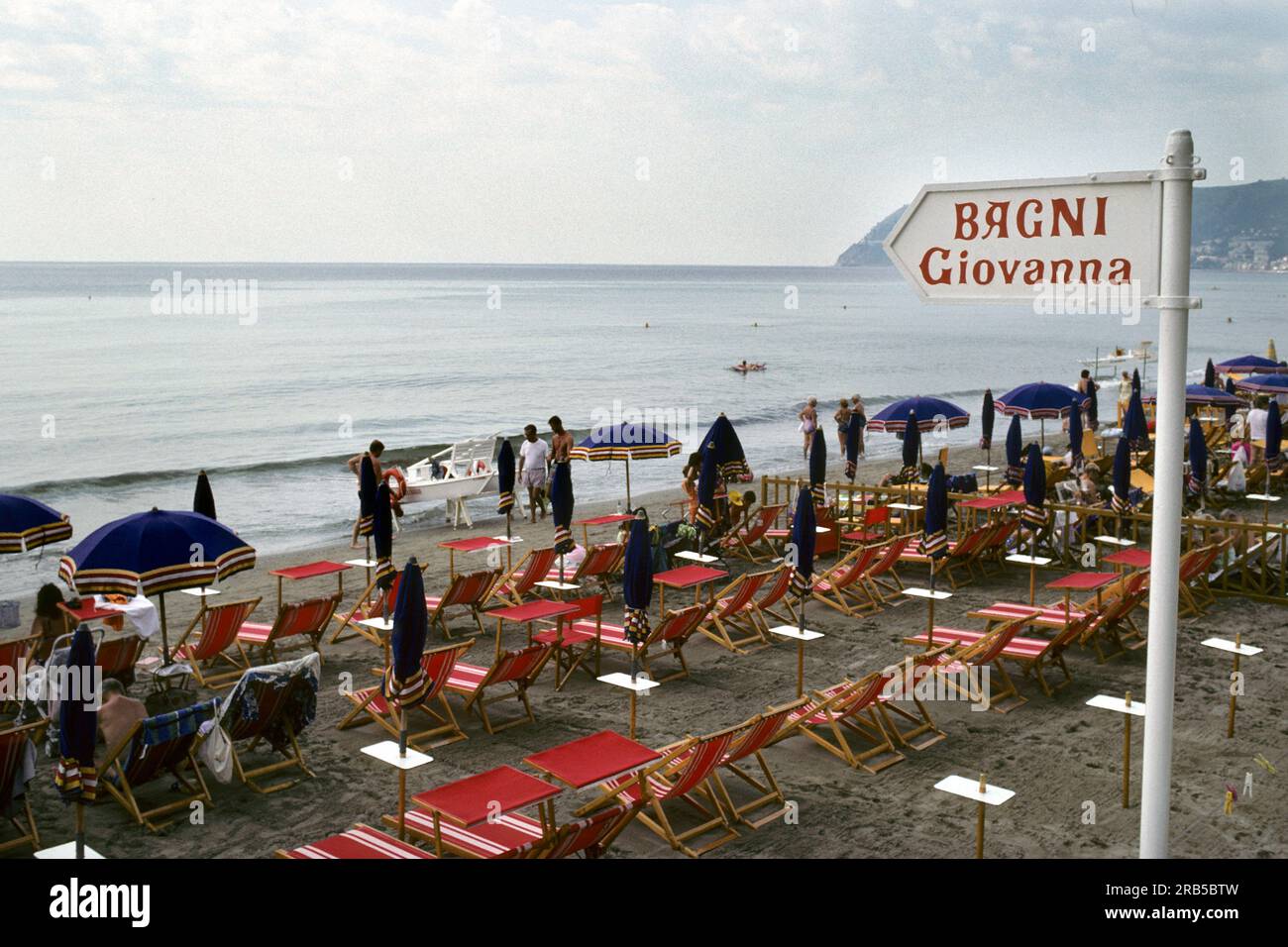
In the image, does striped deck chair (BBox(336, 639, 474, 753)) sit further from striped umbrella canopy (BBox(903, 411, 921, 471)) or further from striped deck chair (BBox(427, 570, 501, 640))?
striped umbrella canopy (BBox(903, 411, 921, 471))

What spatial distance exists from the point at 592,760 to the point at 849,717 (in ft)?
8.21

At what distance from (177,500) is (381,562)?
64.5 ft

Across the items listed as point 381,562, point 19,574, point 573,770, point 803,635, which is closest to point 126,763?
point 573,770

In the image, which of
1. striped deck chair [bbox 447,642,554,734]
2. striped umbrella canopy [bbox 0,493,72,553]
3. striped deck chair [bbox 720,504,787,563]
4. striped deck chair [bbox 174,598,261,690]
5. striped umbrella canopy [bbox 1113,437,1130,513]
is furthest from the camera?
striped deck chair [bbox 720,504,787,563]

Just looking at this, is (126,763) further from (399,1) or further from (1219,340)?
(399,1)

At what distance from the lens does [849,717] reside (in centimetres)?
837

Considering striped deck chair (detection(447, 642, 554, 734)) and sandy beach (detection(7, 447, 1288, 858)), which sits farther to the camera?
striped deck chair (detection(447, 642, 554, 734))

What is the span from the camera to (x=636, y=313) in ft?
415

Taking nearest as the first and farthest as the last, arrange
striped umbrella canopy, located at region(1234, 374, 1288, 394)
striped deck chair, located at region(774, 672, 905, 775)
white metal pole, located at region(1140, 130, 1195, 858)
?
white metal pole, located at region(1140, 130, 1195, 858)
striped deck chair, located at region(774, 672, 905, 775)
striped umbrella canopy, located at region(1234, 374, 1288, 394)

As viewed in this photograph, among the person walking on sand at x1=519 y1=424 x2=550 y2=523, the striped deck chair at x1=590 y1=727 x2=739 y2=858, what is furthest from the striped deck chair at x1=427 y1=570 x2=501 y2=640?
the person walking on sand at x1=519 y1=424 x2=550 y2=523

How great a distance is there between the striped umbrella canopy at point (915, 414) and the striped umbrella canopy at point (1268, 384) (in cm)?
653

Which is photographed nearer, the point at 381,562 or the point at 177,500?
the point at 381,562

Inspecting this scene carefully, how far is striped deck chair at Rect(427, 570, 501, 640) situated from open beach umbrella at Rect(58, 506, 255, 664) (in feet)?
8.07

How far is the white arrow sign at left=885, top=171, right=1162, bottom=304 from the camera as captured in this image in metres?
2.70
